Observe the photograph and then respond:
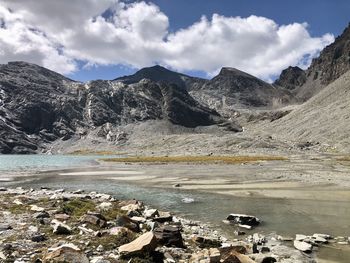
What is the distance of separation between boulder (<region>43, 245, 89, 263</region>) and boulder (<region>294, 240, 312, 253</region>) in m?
12.1

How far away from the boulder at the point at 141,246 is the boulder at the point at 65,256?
2051 mm

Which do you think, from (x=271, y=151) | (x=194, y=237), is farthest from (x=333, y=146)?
(x=194, y=237)

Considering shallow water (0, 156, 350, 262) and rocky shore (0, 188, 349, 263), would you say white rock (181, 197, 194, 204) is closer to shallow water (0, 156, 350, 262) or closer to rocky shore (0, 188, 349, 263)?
shallow water (0, 156, 350, 262)

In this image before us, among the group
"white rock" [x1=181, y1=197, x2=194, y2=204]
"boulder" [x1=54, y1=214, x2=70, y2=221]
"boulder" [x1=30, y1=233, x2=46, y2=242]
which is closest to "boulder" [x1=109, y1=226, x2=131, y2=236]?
"boulder" [x1=30, y1=233, x2=46, y2=242]

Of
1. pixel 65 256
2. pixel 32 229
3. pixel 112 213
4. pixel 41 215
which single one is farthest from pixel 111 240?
pixel 112 213

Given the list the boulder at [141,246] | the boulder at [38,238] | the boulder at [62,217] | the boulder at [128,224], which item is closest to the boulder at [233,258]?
the boulder at [141,246]

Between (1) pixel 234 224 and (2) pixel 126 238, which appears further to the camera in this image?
(1) pixel 234 224

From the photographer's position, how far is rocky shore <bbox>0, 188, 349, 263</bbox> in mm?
17250

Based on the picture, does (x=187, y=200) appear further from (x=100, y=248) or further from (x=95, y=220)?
(x=100, y=248)

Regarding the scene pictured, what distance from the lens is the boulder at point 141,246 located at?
17547mm

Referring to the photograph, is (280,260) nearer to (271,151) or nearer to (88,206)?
(88,206)

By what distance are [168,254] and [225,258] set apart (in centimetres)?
287

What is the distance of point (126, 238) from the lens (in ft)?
66.5

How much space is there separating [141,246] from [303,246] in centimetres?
987
